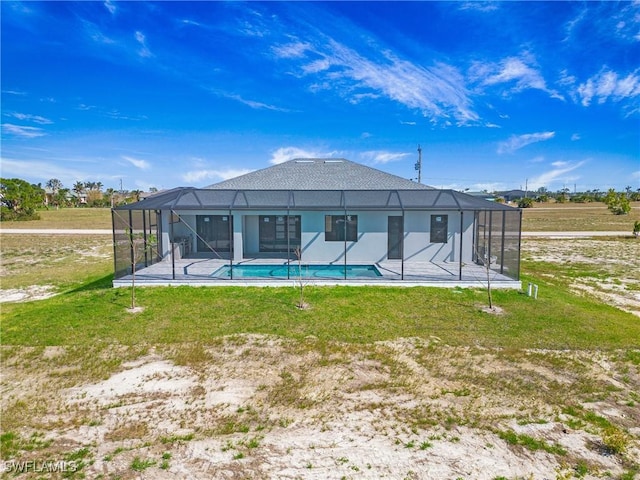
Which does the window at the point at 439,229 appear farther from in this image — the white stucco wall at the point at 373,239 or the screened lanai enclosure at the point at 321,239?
the white stucco wall at the point at 373,239

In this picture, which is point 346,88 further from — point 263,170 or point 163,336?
point 163,336

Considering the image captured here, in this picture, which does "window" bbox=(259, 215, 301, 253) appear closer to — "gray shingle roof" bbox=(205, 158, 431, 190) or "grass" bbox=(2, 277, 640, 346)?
"gray shingle roof" bbox=(205, 158, 431, 190)

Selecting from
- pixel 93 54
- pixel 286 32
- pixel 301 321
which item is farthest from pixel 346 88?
pixel 301 321

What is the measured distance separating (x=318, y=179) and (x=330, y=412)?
13.6 meters

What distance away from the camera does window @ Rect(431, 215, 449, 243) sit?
15.0 meters

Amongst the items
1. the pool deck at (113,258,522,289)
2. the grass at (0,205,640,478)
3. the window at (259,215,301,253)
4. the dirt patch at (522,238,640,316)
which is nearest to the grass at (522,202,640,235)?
the dirt patch at (522,238,640,316)

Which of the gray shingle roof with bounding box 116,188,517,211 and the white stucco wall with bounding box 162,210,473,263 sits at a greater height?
the gray shingle roof with bounding box 116,188,517,211

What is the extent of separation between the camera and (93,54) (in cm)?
2011

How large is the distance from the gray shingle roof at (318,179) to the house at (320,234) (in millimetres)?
86

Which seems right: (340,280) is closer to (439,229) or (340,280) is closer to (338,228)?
(338,228)

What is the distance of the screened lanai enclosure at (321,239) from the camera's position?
12.1 metres

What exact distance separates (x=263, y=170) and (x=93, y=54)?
1149cm

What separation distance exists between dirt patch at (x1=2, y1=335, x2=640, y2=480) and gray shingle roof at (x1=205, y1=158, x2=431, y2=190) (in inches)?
413

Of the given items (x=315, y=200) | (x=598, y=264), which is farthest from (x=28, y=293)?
(x=598, y=264)
